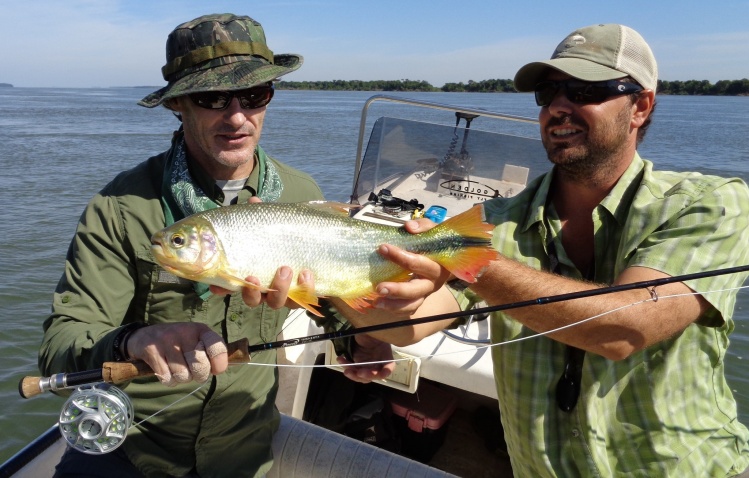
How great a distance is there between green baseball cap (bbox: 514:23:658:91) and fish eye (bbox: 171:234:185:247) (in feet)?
6.06

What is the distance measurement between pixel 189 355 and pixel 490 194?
433 centimetres

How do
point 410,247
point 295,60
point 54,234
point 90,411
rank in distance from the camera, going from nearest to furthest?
point 90,411
point 410,247
point 295,60
point 54,234

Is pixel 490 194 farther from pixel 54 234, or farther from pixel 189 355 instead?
pixel 54 234

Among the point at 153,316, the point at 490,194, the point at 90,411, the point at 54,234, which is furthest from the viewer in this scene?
the point at 54,234

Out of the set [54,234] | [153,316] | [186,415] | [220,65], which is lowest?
[54,234]

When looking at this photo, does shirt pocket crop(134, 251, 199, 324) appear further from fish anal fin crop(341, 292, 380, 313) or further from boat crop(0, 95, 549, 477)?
fish anal fin crop(341, 292, 380, 313)

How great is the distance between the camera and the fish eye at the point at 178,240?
92.8 inches

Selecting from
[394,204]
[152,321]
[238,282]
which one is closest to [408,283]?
[238,282]

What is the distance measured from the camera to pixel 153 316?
2865mm

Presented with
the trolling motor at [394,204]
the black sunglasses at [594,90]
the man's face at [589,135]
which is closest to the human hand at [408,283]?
the man's face at [589,135]

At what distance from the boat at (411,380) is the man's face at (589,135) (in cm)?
142

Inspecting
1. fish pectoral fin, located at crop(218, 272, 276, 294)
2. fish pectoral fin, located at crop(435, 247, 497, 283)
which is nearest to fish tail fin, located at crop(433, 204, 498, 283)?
fish pectoral fin, located at crop(435, 247, 497, 283)

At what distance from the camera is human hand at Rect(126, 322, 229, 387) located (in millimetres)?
2189

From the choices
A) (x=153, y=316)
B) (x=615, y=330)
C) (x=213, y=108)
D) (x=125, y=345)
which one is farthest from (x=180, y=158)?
(x=615, y=330)
